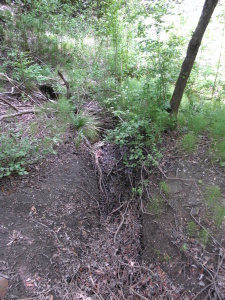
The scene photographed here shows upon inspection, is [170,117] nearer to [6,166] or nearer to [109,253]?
[109,253]

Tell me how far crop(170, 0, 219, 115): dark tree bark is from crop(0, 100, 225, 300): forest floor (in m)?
0.76

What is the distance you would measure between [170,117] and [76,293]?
298cm

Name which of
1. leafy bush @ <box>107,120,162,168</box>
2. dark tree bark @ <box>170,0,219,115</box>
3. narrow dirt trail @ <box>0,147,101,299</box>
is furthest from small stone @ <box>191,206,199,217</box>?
dark tree bark @ <box>170,0,219,115</box>

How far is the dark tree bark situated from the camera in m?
3.13

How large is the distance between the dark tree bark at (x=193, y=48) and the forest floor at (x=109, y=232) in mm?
764

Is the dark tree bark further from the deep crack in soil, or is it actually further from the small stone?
the small stone

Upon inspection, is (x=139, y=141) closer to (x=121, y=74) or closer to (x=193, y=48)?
(x=193, y=48)

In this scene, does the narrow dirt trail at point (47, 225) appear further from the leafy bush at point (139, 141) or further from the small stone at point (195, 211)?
the small stone at point (195, 211)

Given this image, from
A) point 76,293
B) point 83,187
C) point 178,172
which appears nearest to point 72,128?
point 83,187

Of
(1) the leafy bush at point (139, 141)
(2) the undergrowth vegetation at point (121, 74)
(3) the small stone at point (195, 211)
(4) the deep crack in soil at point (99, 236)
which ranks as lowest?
(4) the deep crack in soil at point (99, 236)

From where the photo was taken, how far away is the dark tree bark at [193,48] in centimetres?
313

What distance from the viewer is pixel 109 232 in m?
3.06

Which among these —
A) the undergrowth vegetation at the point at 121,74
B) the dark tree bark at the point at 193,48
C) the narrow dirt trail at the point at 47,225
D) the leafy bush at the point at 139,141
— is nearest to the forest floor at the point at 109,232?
the narrow dirt trail at the point at 47,225

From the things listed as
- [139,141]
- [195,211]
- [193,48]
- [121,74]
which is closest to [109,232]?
[195,211]
